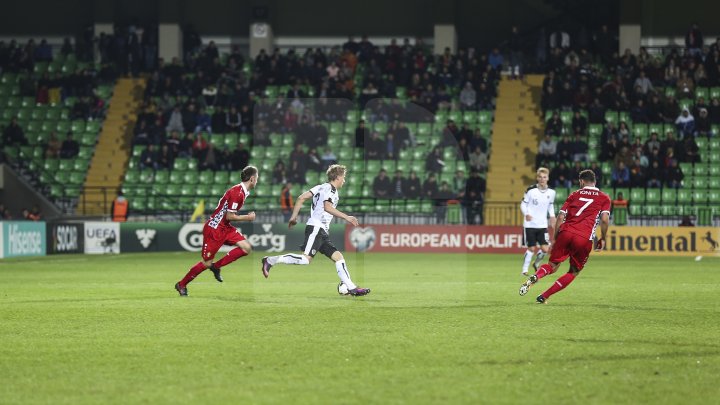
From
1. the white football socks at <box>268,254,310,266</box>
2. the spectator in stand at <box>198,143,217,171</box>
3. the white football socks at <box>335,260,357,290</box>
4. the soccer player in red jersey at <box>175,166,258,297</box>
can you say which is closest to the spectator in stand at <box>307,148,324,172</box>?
the spectator in stand at <box>198,143,217,171</box>

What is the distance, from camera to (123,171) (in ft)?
138

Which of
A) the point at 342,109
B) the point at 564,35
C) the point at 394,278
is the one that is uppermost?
the point at 564,35

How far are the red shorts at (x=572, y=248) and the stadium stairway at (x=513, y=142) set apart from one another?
67.8ft

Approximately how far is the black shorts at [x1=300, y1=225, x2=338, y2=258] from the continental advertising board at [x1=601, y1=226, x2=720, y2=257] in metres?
19.9

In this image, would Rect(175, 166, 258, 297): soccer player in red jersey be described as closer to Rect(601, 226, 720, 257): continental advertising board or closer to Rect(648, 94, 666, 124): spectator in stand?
Rect(601, 226, 720, 257): continental advertising board

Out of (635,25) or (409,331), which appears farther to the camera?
(635,25)

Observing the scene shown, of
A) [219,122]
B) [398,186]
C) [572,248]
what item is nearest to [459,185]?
[398,186]

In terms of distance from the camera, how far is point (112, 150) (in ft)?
141

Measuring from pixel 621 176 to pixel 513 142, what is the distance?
211 inches

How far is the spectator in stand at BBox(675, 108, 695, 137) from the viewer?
128 ft

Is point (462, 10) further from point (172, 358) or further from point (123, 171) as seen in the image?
point (172, 358)

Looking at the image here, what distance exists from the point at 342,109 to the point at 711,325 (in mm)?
28622

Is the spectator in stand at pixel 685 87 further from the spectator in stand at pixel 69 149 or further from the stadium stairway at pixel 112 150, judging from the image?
the spectator in stand at pixel 69 149

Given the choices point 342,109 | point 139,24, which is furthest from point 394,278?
point 139,24
